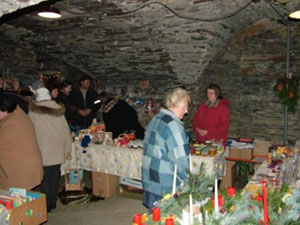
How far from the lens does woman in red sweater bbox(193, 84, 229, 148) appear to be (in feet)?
15.2

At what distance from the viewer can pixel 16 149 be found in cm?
323

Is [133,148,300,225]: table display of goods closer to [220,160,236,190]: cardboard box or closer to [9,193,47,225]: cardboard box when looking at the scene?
[9,193,47,225]: cardboard box

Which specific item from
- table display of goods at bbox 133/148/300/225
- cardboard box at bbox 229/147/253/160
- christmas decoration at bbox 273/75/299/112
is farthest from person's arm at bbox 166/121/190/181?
christmas decoration at bbox 273/75/299/112

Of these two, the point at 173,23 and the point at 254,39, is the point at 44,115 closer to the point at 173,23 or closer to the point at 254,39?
the point at 173,23

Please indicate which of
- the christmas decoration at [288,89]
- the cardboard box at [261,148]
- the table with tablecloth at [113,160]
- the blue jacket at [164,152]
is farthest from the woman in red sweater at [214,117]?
the blue jacket at [164,152]

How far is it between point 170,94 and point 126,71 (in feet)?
15.3

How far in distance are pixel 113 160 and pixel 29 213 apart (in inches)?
71.2

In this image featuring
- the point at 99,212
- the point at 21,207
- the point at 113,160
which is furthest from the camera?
the point at 113,160

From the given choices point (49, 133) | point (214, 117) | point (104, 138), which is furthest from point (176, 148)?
point (104, 138)

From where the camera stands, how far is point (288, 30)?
5781 mm

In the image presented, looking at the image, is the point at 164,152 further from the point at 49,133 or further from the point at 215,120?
Answer: the point at 215,120

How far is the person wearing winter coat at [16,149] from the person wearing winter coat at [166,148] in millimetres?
1332

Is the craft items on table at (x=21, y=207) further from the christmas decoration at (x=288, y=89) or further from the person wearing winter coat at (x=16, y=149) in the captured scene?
the christmas decoration at (x=288, y=89)

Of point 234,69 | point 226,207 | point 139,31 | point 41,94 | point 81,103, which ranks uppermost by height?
point 139,31
